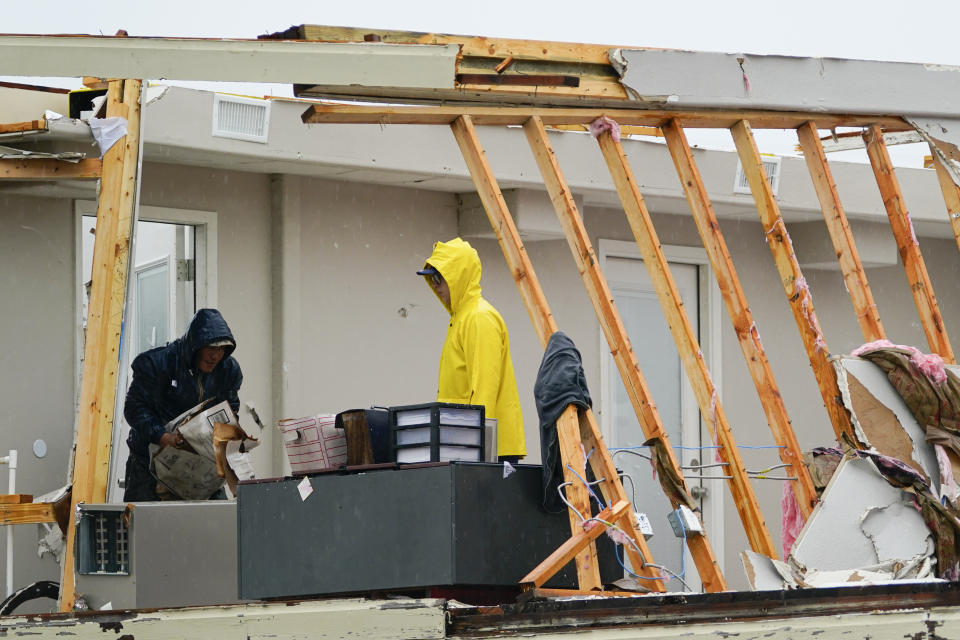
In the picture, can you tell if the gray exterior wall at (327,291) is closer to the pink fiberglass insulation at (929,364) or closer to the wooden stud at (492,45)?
the wooden stud at (492,45)

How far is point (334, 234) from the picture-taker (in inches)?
345

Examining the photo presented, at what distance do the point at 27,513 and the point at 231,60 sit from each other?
259cm

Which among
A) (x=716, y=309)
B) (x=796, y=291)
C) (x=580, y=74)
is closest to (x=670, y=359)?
(x=716, y=309)

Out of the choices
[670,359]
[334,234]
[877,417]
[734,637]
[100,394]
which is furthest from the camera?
[670,359]

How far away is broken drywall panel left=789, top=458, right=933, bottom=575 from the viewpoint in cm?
532

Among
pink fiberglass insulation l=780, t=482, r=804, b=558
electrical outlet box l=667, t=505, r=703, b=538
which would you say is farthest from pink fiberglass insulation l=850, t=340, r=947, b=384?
electrical outlet box l=667, t=505, r=703, b=538

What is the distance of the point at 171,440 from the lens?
697cm

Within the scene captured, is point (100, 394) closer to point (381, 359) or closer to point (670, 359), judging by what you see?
point (381, 359)

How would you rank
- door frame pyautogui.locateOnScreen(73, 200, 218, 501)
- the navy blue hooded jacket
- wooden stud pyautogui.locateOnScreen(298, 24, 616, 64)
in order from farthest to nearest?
door frame pyautogui.locateOnScreen(73, 200, 218, 501) < the navy blue hooded jacket < wooden stud pyautogui.locateOnScreen(298, 24, 616, 64)

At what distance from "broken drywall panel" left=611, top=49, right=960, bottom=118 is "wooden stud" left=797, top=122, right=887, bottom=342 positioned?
0.24 m

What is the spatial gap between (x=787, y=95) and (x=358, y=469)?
3.09 metres

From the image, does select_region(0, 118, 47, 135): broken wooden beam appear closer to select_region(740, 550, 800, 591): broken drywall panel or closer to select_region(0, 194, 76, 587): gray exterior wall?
select_region(0, 194, 76, 587): gray exterior wall

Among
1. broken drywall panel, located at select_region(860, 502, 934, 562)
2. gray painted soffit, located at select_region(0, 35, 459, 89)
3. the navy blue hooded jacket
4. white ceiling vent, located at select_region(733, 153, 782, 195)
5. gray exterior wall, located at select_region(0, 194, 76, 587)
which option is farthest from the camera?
white ceiling vent, located at select_region(733, 153, 782, 195)

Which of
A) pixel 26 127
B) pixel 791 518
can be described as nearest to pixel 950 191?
pixel 791 518
